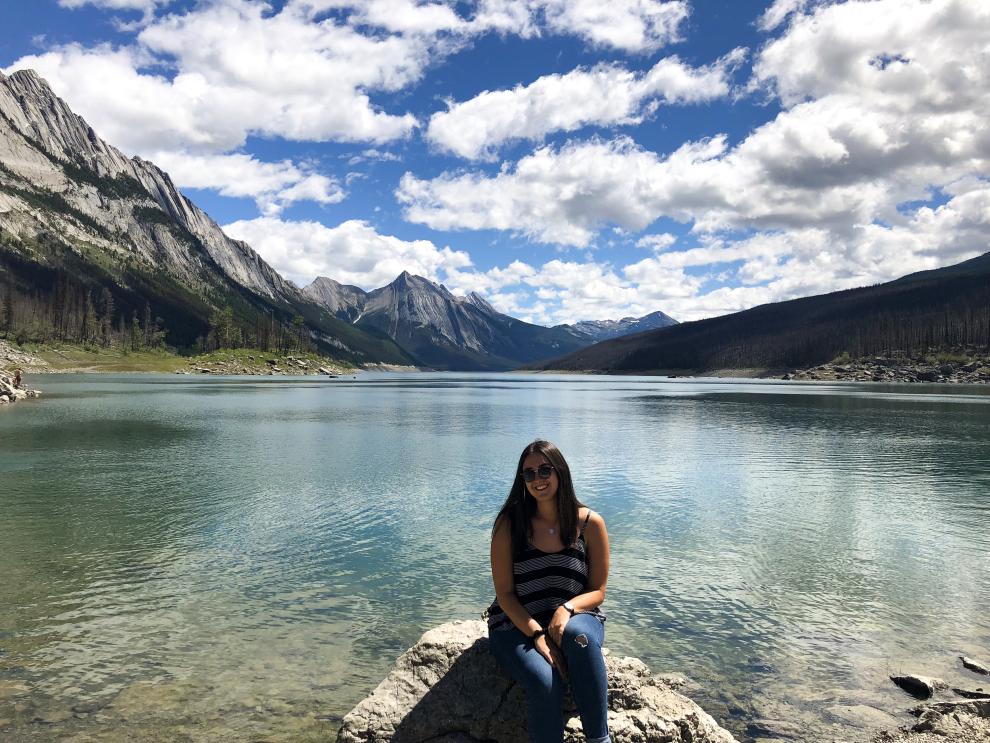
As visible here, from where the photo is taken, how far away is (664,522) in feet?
101

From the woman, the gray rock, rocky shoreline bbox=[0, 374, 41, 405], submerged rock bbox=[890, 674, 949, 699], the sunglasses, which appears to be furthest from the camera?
rocky shoreline bbox=[0, 374, 41, 405]

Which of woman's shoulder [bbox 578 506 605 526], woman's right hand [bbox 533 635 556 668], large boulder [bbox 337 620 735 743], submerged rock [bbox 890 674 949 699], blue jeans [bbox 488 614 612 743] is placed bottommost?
submerged rock [bbox 890 674 949 699]

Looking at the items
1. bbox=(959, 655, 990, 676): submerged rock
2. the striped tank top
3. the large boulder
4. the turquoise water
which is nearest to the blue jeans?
the striped tank top

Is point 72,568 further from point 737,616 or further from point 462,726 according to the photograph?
point 737,616

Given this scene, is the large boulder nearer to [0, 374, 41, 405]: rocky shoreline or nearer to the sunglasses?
the sunglasses

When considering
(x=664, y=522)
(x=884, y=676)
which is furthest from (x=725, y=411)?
(x=884, y=676)

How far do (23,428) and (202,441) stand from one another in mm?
21196

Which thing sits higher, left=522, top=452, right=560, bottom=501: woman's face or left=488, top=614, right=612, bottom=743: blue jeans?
left=522, top=452, right=560, bottom=501: woman's face

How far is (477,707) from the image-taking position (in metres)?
9.62

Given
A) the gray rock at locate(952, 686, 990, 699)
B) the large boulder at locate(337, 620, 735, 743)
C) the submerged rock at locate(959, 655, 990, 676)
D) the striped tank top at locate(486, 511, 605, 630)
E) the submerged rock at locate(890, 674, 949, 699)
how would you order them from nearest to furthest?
the striped tank top at locate(486, 511, 605, 630) < the large boulder at locate(337, 620, 735, 743) < the gray rock at locate(952, 686, 990, 699) < the submerged rock at locate(890, 674, 949, 699) < the submerged rock at locate(959, 655, 990, 676)

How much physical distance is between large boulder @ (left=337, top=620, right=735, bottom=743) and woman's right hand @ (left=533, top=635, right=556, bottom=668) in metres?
1.24

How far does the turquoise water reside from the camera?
13375 mm

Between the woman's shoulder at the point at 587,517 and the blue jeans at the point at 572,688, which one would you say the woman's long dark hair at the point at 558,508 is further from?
the blue jeans at the point at 572,688

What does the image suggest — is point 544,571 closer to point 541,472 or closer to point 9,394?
point 541,472
